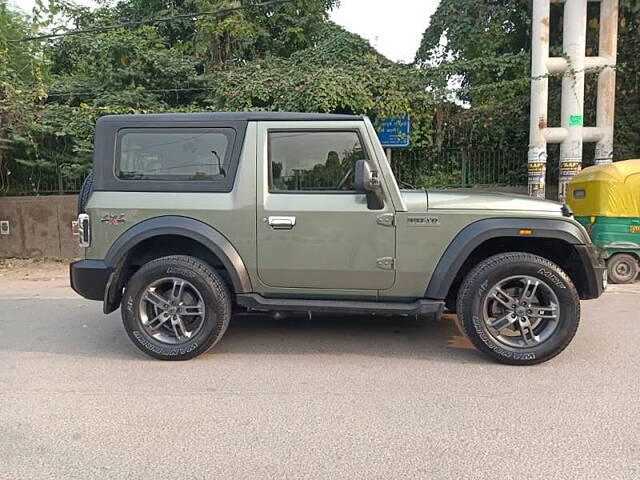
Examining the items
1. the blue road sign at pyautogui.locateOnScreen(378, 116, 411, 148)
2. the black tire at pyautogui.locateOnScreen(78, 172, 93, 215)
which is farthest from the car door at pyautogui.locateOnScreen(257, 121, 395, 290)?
the blue road sign at pyautogui.locateOnScreen(378, 116, 411, 148)

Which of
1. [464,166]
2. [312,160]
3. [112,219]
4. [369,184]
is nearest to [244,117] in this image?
[312,160]

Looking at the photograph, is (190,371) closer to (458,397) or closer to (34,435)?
(34,435)

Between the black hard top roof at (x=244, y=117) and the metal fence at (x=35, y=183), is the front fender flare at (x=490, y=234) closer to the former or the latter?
the black hard top roof at (x=244, y=117)

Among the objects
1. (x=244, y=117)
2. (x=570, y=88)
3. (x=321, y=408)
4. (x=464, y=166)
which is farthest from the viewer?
(x=464, y=166)

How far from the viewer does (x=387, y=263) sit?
13.5ft

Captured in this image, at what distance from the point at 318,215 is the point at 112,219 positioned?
5.89 feet

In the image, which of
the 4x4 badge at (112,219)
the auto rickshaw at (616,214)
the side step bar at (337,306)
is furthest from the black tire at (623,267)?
the 4x4 badge at (112,219)

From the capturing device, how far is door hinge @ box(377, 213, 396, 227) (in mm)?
4078

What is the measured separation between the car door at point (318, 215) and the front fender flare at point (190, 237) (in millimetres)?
199

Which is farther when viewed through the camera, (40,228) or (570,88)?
(40,228)

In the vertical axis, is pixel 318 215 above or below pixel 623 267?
above

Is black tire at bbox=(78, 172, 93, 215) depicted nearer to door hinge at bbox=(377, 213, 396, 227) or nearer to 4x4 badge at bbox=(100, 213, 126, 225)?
4x4 badge at bbox=(100, 213, 126, 225)

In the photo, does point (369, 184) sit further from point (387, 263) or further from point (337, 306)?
point (337, 306)

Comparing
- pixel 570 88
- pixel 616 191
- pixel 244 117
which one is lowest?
pixel 616 191
